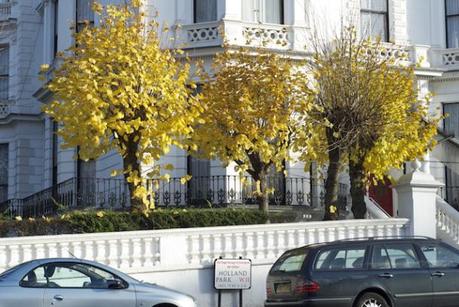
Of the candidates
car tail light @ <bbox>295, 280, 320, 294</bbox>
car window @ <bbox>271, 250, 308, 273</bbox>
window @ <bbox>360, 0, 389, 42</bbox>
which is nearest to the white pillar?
car window @ <bbox>271, 250, 308, 273</bbox>

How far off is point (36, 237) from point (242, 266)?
153 inches

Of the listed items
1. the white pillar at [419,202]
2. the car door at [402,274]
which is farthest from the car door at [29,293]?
the white pillar at [419,202]

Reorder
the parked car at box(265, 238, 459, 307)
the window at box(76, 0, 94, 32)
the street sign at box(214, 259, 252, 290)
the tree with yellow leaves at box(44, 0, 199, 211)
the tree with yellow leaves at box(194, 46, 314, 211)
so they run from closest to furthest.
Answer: the parked car at box(265, 238, 459, 307) < the street sign at box(214, 259, 252, 290) < the tree with yellow leaves at box(44, 0, 199, 211) < the tree with yellow leaves at box(194, 46, 314, 211) < the window at box(76, 0, 94, 32)

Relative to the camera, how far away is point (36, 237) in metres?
14.9

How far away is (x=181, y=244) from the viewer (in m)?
15.8

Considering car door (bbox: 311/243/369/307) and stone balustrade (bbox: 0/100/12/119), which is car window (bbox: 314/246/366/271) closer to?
car door (bbox: 311/243/369/307)

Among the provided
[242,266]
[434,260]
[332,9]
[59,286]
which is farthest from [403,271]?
[332,9]

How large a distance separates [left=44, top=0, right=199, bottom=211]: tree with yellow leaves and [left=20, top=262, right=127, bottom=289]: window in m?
3.96

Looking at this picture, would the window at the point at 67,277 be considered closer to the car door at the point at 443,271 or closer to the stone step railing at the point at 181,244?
the stone step railing at the point at 181,244

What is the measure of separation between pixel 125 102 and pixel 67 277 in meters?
4.86

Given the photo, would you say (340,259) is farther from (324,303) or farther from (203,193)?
(203,193)

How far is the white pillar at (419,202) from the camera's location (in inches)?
690

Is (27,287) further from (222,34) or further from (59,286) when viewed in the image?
(222,34)

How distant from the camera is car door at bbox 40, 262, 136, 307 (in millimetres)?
12062
